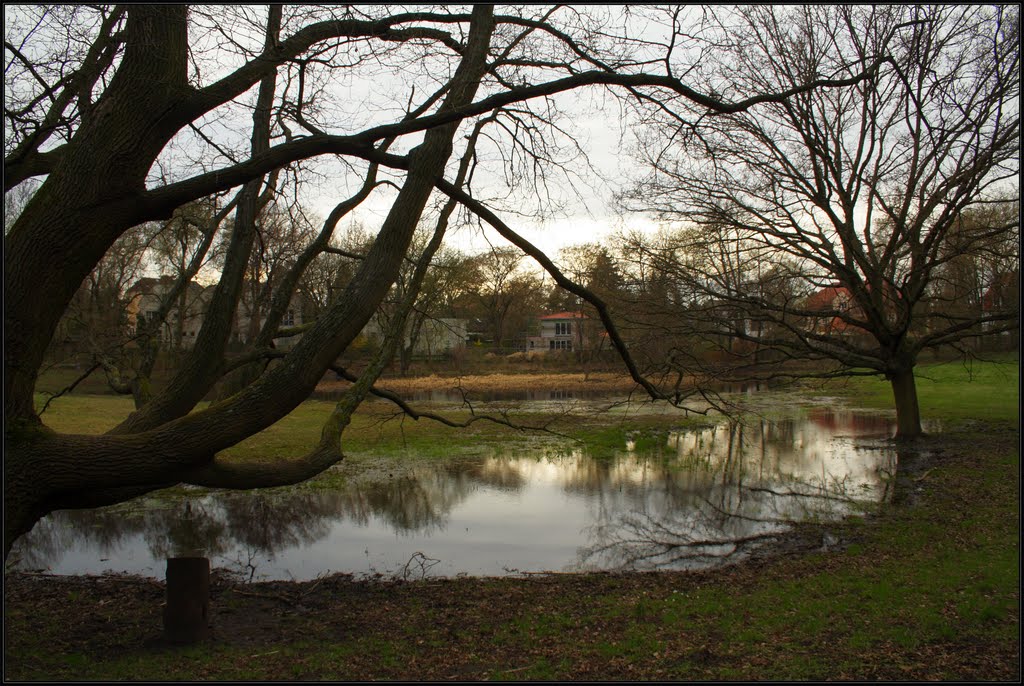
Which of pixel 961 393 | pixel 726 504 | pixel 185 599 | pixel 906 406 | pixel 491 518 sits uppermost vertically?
pixel 906 406

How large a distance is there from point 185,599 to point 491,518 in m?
6.43

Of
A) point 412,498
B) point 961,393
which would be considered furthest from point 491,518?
point 961,393

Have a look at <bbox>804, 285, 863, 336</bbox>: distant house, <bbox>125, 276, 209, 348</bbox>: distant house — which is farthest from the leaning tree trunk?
<bbox>125, 276, 209, 348</bbox>: distant house

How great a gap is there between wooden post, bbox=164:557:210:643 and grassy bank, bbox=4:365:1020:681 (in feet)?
0.61

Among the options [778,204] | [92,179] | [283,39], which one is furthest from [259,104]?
[778,204]

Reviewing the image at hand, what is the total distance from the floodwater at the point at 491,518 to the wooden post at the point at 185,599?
8.96 feet

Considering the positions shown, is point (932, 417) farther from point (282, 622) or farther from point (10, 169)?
point (10, 169)

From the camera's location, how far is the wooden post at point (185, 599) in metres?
6.35

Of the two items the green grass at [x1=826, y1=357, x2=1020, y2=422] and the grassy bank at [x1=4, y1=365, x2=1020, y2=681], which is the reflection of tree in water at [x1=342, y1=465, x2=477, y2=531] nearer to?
the grassy bank at [x1=4, y1=365, x2=1020, y2=681]

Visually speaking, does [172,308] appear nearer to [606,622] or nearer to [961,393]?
[606,622]

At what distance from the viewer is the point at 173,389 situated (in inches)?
276

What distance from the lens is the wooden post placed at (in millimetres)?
6348

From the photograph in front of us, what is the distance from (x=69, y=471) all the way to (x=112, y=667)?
1677mm

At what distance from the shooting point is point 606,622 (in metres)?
6.83
